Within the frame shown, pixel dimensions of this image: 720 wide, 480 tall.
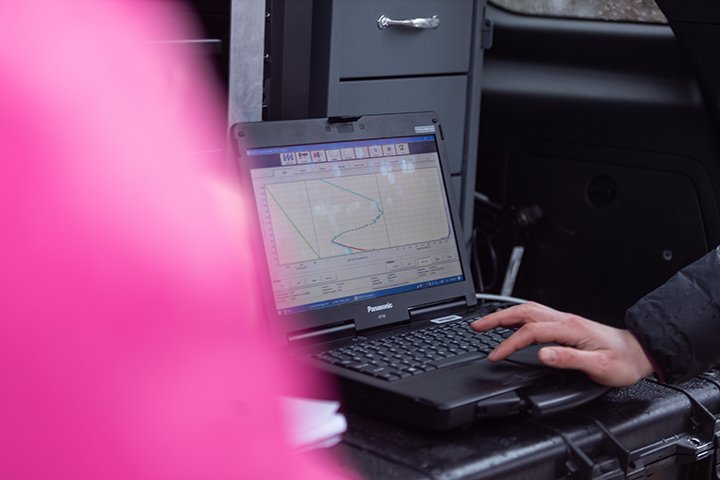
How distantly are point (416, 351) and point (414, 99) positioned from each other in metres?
0.49

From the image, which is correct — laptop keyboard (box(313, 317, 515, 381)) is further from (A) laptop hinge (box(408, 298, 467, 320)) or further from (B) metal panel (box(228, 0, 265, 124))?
(B) metal panel (box(228, 0, 265, 124))

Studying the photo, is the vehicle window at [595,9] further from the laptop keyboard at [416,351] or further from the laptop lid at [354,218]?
the laptop keyboard at [416,351]

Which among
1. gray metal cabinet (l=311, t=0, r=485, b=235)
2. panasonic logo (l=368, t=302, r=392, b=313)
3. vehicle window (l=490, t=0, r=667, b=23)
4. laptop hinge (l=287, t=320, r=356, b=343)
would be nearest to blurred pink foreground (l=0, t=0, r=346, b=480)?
laptop hinge (l=287, t=320, r=356, b=343)

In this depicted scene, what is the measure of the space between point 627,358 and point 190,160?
18.5 inches

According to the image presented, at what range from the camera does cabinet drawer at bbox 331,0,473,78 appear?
133cm

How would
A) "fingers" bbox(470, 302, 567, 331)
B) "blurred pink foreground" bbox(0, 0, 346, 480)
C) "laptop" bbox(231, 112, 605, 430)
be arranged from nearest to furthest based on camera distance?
"blurred pink foreground" bbox(0, 0, 346, 480) → "laptop" bbox(231, 112, 605, 430) → "fingers" bbox(470, 302, 567, 331)

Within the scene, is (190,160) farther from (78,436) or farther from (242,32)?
(78,436)

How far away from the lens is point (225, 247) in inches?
41.9

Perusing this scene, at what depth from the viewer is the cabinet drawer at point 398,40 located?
4.37 feet

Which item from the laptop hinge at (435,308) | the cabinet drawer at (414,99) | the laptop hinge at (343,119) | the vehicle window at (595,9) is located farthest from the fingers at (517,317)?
the vehicle window at (595,9)

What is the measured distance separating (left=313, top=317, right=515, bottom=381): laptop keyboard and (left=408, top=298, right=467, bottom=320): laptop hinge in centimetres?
4

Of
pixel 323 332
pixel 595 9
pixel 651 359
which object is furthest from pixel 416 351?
pixel 595 9

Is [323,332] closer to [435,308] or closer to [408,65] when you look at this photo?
[435,308]

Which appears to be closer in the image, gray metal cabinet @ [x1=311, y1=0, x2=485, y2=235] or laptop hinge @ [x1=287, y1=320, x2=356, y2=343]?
laptop hinge @ [x1=287, y1=320, x2=356, y2=343]
